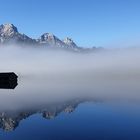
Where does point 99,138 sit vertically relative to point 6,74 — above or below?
below

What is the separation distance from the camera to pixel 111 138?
19300 centimetres

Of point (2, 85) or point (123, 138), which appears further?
point (123, 138)

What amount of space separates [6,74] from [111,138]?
623 feet

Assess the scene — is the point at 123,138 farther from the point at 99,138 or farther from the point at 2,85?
the point at 2,85

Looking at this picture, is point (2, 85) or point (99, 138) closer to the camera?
point (2, 85)

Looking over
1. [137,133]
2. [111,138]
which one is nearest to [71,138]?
[111,138]

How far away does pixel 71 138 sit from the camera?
7849 inches

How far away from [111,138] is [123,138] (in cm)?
783

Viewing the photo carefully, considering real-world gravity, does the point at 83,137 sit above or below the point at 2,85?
below

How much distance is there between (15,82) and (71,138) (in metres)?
195

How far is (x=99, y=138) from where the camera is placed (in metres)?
196

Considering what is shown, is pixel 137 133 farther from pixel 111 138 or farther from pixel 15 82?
pixel 15 82

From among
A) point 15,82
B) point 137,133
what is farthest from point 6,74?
point 137,133

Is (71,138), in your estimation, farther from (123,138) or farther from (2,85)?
(2,85)
